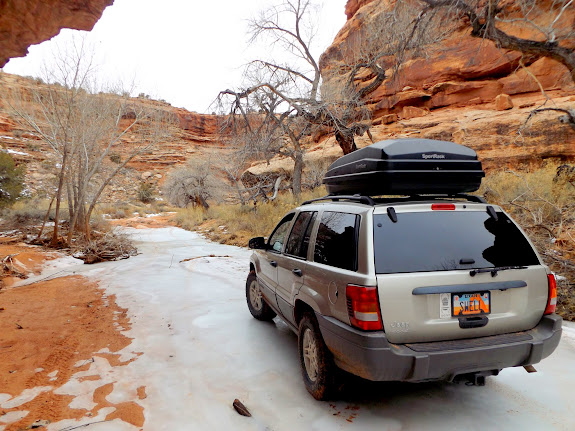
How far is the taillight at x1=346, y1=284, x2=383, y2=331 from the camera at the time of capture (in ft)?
7.29

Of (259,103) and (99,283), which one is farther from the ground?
(259,103)

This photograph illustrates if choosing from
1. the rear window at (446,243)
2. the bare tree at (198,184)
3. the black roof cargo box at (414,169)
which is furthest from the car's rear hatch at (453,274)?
the bare tree at (198,184)

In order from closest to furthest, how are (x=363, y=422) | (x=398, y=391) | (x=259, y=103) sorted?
1. (x=363, y=422)
2. (x=398, y=391)
3. (x=259, y=103)

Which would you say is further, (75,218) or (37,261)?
(75,218)

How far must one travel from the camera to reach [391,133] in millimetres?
17891

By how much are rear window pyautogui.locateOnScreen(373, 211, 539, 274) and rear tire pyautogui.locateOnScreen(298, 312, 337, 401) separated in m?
0.88

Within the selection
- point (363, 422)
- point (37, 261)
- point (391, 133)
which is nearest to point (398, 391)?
point (363, 422)

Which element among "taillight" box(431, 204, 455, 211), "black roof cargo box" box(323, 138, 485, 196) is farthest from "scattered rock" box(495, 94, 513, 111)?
"taillight" box(431, 204, 455, 211)

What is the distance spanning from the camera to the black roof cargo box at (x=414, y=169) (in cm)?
290

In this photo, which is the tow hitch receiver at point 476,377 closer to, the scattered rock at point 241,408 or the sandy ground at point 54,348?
the scattered rock at point 241,408

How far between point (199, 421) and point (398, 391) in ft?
5.48

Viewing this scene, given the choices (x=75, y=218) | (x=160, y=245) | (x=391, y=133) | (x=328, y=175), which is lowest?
(x=160, y=245)

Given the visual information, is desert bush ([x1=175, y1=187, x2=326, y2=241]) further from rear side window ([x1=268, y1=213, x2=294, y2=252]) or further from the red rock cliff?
the red rock cliff

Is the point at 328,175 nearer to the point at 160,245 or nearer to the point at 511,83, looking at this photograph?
the point at 160,245
